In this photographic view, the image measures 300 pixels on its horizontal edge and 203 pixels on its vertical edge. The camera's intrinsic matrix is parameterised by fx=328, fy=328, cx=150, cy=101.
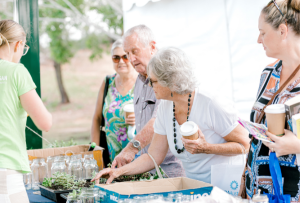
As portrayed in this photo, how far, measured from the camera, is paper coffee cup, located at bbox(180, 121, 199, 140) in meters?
1.67

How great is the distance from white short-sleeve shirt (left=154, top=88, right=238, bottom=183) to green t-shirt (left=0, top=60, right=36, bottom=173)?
0.89 meters

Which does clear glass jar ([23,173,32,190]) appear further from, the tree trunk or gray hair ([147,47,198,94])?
the tree trunk

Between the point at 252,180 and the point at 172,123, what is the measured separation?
63 centimetres

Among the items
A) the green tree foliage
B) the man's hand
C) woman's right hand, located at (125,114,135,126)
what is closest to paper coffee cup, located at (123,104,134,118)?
woman's right hand, located at (125,114,135,126)

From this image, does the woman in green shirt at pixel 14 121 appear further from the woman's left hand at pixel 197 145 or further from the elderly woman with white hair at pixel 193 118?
the woman's left hand at pixel 197 145

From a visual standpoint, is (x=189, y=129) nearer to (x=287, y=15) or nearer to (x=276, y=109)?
(x=276, y=109)

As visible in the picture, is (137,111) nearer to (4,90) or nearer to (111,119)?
(111,119)

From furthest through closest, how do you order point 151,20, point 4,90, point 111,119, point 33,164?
1. point 151,20
2. point 111,119
3. point 33,164
4. point 4,90

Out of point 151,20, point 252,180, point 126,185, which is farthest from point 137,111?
point 151,20

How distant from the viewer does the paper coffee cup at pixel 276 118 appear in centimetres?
130

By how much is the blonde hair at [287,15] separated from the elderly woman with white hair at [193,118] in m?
0.59

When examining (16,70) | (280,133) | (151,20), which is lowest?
(280,133)

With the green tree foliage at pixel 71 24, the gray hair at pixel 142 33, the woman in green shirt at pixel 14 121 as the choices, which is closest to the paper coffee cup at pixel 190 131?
the woman in green shirt at pixel 14 121

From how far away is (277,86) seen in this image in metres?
1.56
